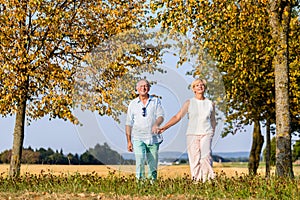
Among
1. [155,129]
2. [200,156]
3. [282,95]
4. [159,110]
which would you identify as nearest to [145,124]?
[155,129]

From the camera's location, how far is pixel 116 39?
14.1 meters

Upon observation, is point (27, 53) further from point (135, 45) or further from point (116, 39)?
point (135, 45)

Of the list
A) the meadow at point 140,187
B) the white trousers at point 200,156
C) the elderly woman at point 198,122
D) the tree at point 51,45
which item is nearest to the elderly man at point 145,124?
the elderly woman at point 198,122

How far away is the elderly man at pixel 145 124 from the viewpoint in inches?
399

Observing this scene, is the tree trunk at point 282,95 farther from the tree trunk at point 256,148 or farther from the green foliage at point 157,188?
the tree trunk at point 256,148

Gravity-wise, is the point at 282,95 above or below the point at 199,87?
above

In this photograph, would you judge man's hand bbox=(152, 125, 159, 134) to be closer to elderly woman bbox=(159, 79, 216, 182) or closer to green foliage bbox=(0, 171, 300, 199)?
elderly woman bbox=(159, 79, 216, 182)

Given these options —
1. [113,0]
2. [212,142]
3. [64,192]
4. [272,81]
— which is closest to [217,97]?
[212,142]

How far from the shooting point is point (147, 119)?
1009 cm

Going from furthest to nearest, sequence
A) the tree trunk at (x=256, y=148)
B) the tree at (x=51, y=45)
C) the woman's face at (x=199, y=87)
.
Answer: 1. the tree trunk at (x=256, y=148)
2. the tree at (x=51, y=45)
3. the woman's face at (x=199, y=87)

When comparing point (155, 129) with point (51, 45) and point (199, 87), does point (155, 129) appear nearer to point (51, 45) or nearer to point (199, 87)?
point (199, 87)

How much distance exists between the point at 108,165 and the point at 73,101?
4084 mm

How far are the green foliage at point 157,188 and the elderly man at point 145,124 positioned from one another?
1.71 feet

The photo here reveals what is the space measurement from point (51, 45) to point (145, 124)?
724cm
